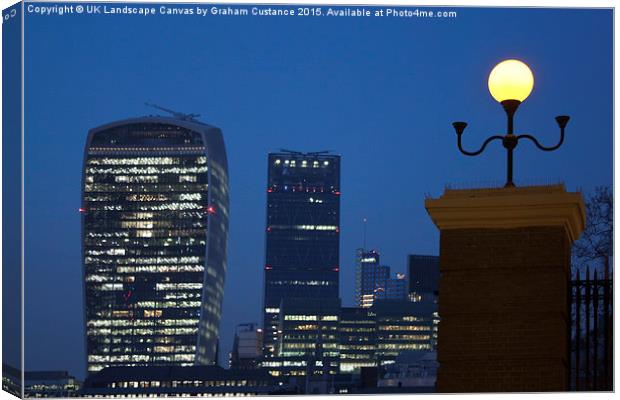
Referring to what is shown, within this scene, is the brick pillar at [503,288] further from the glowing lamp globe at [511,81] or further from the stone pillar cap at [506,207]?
the glowing lamp globe at [511,81]

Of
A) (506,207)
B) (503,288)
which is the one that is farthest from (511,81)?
(503,288)

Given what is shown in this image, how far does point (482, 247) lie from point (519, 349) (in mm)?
808

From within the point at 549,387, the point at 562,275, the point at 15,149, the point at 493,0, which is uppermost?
the point at 493,0

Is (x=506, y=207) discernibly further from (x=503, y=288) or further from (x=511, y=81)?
(x=511, y=81)

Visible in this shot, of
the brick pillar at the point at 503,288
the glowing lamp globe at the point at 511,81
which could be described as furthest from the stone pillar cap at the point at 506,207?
the glowing lamp globe at the point at 511,81

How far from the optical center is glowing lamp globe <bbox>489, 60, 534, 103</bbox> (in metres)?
11.1

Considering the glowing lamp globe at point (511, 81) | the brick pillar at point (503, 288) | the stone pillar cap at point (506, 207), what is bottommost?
the brick pillar at point (503, 288)

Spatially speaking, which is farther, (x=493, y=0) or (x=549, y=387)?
(x=493, y=0)

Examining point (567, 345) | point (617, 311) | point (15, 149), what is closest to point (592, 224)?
point (617, 311)

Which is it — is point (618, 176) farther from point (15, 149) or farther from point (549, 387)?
point (15, 149)

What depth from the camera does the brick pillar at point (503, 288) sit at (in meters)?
10.4

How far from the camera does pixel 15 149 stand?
56.6ft

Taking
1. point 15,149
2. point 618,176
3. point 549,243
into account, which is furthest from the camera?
point 15,149

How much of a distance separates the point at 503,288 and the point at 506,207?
24.1 inches
